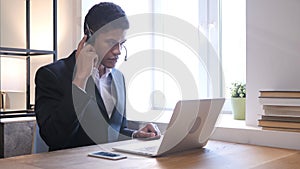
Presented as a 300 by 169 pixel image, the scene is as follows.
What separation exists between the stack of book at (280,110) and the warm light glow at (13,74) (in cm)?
165

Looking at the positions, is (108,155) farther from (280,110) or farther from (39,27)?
(39,27)

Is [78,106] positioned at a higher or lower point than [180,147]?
higher

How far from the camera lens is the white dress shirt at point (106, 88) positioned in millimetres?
1747

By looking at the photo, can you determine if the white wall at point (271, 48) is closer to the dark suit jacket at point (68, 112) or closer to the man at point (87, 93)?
the man at point (87, 93)

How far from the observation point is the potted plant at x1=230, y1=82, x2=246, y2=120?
183cm

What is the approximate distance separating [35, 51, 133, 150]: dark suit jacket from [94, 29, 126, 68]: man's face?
131mm

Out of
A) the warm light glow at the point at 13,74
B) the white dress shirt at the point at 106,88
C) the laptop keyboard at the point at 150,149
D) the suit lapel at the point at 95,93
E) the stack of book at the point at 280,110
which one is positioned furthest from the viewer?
the warm light glow at the point at 13,74

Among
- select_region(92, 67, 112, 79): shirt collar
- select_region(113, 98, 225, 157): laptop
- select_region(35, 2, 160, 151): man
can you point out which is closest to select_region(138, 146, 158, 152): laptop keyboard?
select_region(113, 98, 225, 157): laptop

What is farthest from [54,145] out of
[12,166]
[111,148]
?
[12,166]

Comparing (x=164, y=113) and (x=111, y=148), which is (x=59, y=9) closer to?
(x=164, y=113)

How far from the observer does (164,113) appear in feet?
6.89

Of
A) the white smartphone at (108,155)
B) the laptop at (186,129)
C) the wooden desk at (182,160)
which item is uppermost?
the laptop at (186,129)

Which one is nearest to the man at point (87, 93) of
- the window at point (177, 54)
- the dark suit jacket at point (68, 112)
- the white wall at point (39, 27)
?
the dark suit jacket at point (68, 112)

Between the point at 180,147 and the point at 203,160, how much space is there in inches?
5.3
